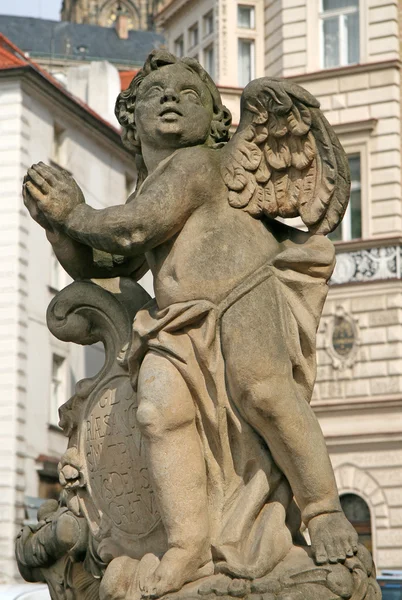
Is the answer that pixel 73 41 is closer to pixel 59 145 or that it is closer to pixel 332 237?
pixel 59 145

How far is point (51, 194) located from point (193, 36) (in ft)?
107

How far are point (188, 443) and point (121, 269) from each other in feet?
3.52

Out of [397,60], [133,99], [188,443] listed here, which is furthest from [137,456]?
[397,60]

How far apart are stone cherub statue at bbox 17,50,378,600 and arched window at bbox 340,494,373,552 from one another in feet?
81.1

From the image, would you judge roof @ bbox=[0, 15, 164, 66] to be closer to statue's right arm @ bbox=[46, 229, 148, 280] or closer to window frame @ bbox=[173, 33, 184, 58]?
window frame @ bbox=[173, 33, 184, 58]

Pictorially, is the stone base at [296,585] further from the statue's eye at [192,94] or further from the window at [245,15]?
the window at [245,15]

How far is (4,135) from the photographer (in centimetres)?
3566

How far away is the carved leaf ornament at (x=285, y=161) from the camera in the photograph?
666cm

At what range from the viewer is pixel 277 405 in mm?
6438

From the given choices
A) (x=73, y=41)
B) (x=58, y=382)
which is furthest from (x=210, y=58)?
(x=73, y=41)

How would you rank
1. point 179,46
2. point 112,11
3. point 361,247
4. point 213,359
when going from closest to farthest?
point 213,359, point 361,247, point 179,46, point 112,11

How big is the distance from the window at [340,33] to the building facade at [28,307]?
6250mm

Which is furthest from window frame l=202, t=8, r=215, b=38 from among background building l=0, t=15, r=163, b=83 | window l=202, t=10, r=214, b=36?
background building l=0, t=15, r=163, b=83

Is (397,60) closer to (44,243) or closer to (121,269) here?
(44,243)
